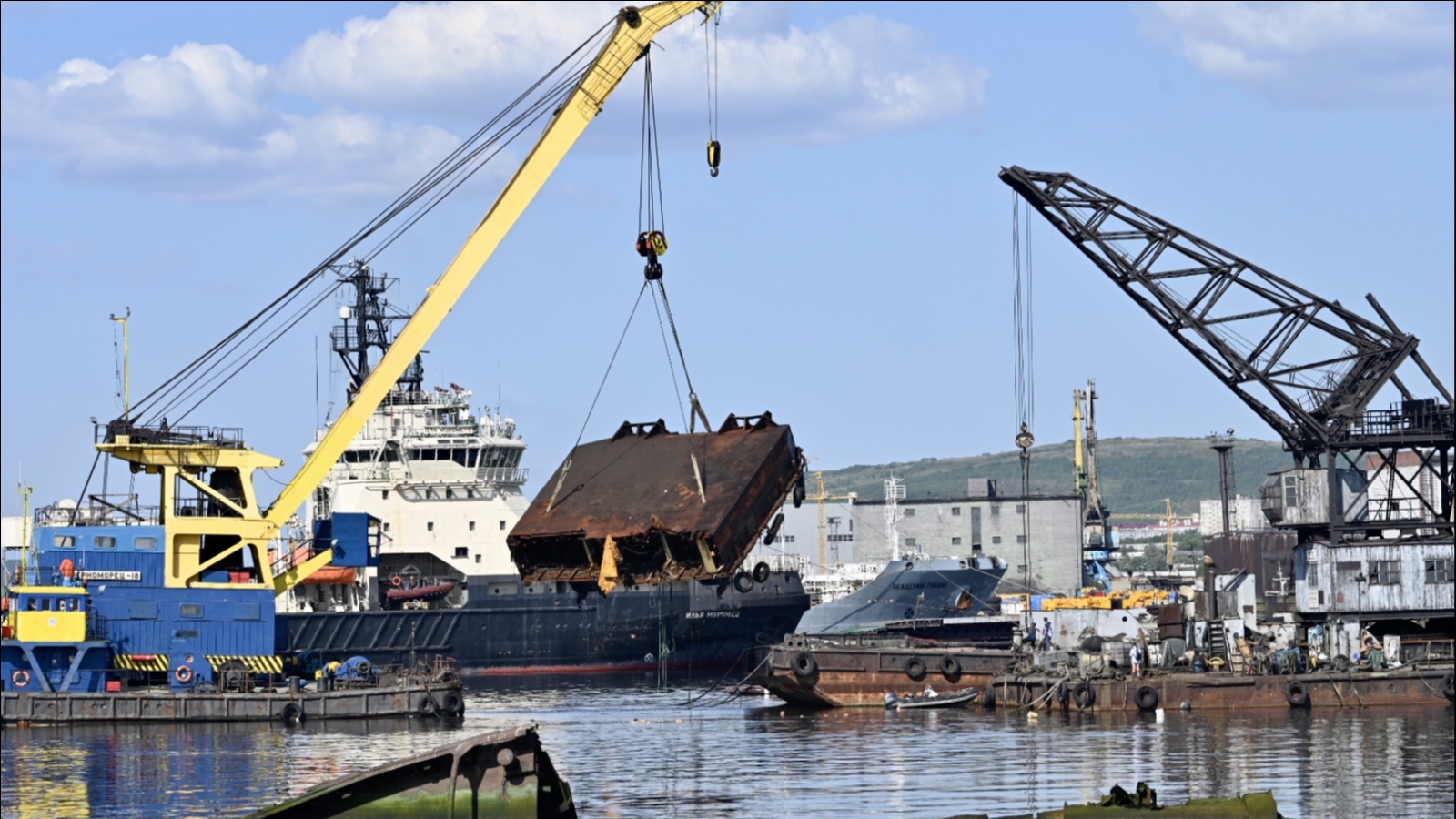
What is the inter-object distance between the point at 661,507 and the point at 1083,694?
17778mm

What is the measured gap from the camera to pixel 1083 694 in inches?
1740

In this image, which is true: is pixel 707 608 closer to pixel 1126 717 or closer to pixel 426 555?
pixel 426 555

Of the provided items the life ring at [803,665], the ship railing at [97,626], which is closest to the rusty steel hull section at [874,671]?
the life ring at [803,665]

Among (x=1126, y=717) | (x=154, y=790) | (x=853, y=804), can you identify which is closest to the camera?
(x=853, y=804)

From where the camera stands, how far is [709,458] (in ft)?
101

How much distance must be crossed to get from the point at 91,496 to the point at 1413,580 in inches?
1297

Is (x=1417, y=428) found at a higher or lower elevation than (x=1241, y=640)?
higher

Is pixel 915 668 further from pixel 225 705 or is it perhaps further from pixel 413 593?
pixel 413 593

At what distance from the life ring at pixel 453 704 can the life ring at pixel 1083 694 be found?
14079mm

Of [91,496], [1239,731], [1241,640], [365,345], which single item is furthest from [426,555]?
[1239,731]

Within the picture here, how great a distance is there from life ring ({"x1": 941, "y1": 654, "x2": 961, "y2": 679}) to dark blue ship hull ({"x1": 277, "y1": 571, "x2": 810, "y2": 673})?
12764 millimetres

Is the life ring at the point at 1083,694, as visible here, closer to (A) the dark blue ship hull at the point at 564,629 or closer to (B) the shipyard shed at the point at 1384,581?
(B) the shipyard shed at the point at 1384,581

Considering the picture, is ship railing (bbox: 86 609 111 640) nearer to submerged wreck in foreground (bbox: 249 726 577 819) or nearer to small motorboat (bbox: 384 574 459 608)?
small motorboat (bbox: 384 574 459 608)

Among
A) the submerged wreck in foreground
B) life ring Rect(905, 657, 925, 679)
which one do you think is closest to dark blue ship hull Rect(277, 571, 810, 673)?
life ring Rect(905, 657, 925, 679)
